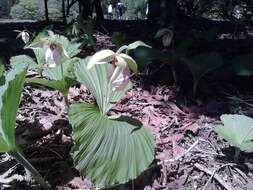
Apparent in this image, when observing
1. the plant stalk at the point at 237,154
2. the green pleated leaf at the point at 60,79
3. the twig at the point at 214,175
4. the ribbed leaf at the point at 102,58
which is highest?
the ribbed leaf at the point at 102,58

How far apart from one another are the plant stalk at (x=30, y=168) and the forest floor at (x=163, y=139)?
2.2 inches

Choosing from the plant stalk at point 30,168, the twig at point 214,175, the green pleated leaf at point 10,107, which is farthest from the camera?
the twig at point 214,175

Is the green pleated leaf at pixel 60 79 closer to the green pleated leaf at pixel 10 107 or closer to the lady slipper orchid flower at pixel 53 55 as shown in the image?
the lady slipper orchid flower at pixel 53 55

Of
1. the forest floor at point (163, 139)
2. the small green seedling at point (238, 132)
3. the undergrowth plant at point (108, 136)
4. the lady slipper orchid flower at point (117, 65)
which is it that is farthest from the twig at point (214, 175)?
the lady slipper orchid flower at point (117, 65)

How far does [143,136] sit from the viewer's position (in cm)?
154

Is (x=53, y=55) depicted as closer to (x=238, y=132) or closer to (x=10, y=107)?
(x=10, y=107)

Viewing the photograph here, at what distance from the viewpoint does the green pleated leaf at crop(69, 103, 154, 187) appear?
143cm

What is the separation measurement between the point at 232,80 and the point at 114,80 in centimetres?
133

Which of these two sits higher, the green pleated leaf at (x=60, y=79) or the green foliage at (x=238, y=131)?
the green pleated leaf at (x=60, y=79)

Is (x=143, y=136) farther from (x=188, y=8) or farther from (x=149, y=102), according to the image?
(x=188, y=8)

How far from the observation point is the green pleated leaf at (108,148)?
143 centimetres

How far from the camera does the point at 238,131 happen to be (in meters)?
1.72

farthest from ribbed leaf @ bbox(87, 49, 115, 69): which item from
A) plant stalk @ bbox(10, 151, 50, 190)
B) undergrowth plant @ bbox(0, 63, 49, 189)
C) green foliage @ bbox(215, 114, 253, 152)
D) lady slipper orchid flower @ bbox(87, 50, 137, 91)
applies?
green foliage @ bbox(215, 114, 253, 152)

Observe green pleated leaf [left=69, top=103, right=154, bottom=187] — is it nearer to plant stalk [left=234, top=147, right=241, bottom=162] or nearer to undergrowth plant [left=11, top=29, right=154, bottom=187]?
undergrowth plant [left=11, top=29, right=154, bottom=187]
